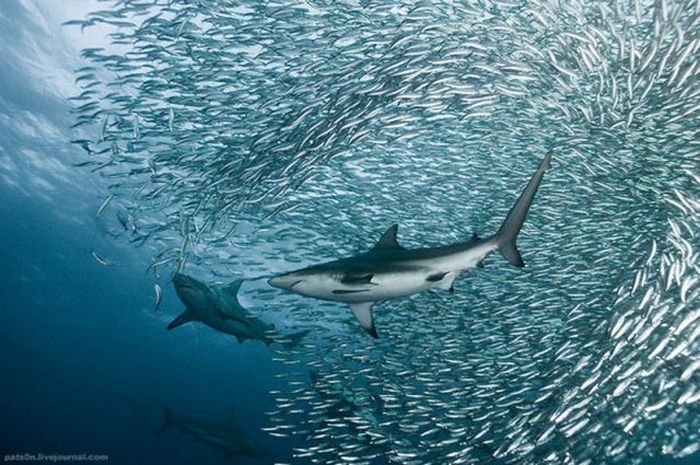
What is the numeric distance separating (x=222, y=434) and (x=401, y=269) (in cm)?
1507

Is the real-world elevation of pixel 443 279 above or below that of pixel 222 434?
above

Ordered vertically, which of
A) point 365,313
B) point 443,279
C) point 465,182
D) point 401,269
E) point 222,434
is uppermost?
point 401,269

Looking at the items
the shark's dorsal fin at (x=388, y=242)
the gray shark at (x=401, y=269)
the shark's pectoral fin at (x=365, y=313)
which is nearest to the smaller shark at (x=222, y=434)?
the shark's pectoral fin at (x=365, y=313)

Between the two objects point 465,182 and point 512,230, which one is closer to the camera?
point 512,230

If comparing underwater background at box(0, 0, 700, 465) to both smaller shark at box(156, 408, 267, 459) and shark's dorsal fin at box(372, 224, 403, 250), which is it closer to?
shark's dorsal fin at box(372, 224, 403, 250)

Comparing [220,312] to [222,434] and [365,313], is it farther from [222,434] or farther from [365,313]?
[222,434]

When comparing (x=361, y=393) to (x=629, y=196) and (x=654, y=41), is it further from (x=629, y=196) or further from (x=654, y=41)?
(x=654, y=41)

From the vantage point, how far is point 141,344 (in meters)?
46.2

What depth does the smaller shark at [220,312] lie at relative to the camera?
9875 millimetres

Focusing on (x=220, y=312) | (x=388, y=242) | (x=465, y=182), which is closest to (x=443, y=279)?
(x=388, y=242)

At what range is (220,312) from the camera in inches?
399

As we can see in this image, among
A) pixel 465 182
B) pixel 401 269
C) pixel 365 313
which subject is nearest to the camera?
pixel 401 269

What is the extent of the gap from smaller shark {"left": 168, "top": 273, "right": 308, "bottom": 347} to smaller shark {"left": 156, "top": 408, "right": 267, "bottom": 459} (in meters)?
7.15

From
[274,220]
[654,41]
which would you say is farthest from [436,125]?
[274,220]
